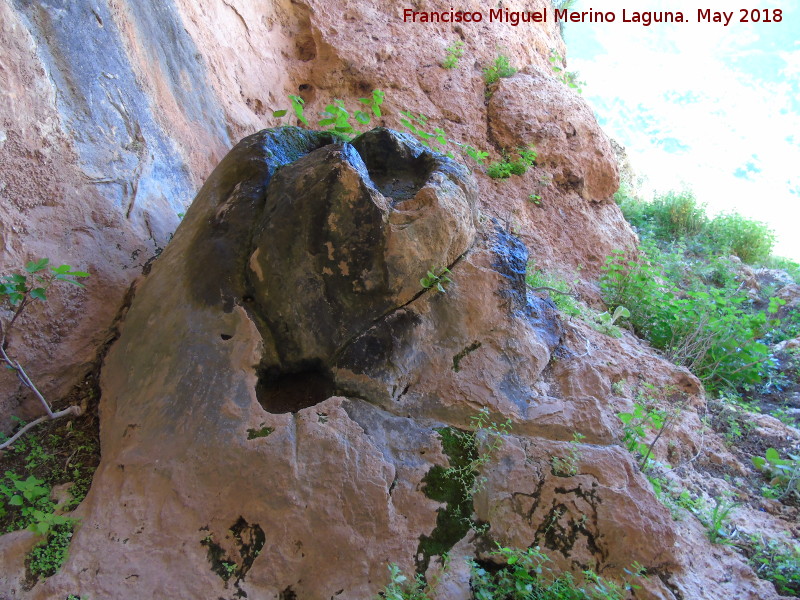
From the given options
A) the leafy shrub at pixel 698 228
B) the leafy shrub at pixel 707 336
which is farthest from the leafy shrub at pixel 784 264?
the leafy shrub at pixel 707 336

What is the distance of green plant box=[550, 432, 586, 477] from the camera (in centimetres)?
248

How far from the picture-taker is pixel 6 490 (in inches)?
90.0

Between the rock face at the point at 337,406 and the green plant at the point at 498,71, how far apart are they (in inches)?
153

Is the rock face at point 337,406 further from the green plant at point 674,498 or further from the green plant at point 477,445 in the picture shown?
the green plant at point 674,498

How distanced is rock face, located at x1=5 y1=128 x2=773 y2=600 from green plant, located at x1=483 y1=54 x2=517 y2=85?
3.88m

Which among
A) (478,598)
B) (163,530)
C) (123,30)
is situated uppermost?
(123,30)

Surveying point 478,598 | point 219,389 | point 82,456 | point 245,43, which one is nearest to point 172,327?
point 219,389

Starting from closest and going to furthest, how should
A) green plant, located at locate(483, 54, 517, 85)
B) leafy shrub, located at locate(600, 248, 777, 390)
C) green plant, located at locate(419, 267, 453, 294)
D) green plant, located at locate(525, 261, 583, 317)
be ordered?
green plant, located at locate(419, 267, 453, 294) → green plant, located at locate(525, 261, 583, 317) → leafy shrub, located at locate(600, 248, 777, 390) → green plant, located at locate(483, 54, 517, 85)

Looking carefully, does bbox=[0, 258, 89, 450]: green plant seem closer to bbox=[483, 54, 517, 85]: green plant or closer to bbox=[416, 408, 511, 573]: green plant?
bbox=[416, 408, 511, 573]: green plant

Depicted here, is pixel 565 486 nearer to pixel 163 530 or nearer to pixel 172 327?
pixel 163 530

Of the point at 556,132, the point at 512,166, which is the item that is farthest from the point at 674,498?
the point at 556,132

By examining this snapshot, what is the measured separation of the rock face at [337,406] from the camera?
2.17 metres

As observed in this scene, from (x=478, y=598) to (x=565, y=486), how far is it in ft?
2.17

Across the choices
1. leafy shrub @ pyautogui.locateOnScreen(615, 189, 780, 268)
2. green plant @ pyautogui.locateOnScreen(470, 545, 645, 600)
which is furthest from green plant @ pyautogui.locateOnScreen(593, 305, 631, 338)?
leafy shrub @ pyautogui.locateOnScreen(615, 189, 780, 268)
